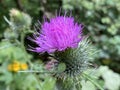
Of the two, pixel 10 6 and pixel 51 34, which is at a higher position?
pixel 10 6

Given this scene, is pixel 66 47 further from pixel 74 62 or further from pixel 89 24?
pixel 89 24

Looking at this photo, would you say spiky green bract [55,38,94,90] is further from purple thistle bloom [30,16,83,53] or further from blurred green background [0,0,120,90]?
blurred green background [0,0,120,90]

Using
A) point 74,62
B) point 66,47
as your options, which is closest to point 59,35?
point 66,47

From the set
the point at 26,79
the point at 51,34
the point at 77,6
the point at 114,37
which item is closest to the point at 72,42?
the point at 51,34

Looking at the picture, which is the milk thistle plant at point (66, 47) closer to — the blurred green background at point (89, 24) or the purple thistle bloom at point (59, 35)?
the purple thistle bloom at point (59, 35)

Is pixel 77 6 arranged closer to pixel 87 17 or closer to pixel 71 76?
pixel 87 17
